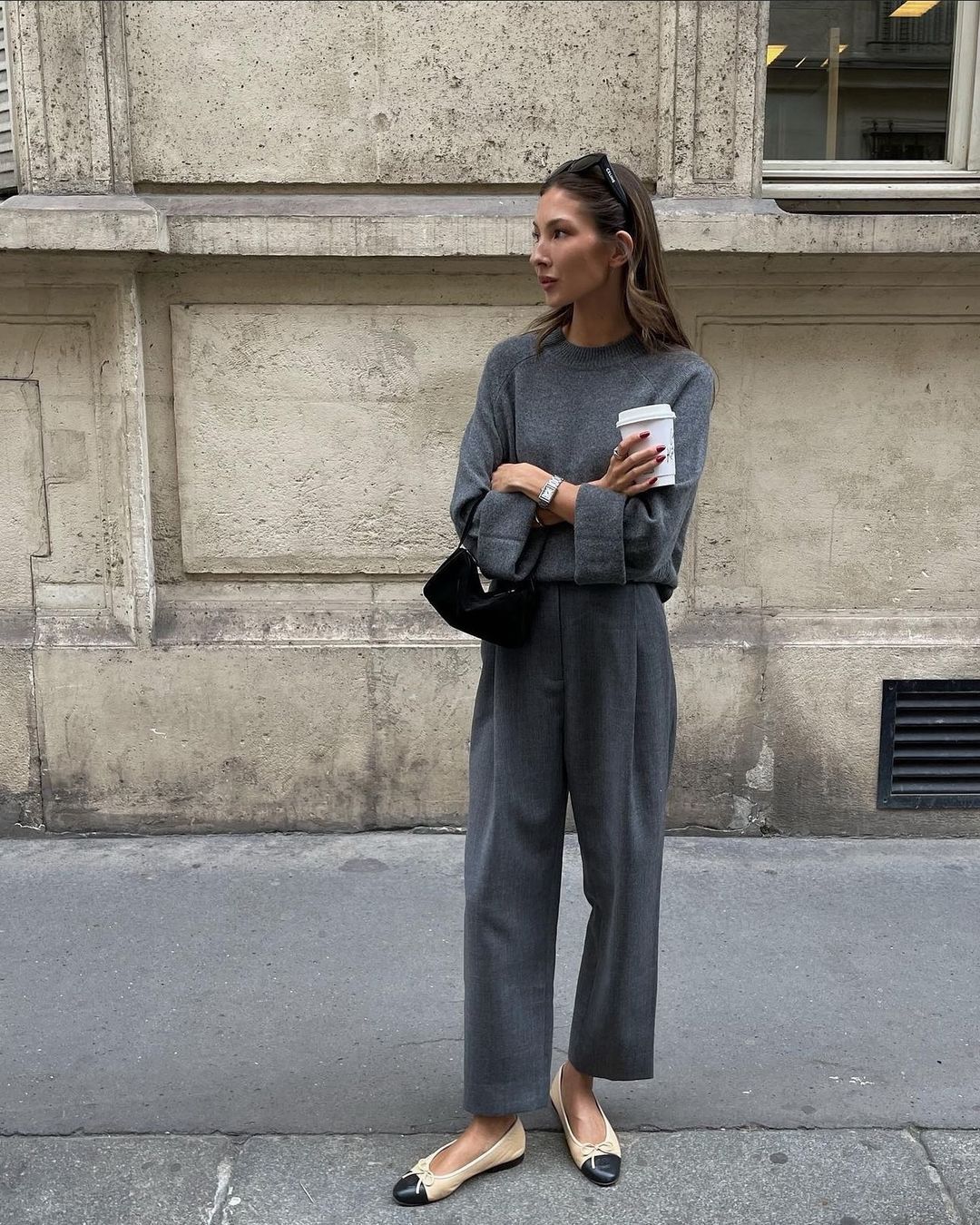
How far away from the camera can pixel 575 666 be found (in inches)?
99.2

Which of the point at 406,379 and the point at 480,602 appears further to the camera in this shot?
the point at 406,379

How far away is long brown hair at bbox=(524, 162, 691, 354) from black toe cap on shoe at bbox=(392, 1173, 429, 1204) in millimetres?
1732

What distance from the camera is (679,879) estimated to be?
13.6 ft

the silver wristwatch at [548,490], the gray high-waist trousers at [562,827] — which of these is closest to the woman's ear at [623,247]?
the silver wristwatch at [548,490]

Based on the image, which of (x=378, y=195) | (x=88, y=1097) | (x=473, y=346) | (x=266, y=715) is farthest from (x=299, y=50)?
(x=88, y=1097)

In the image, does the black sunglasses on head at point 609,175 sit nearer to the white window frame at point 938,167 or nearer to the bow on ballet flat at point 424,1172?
the bow on ballet flat at point 424,1172

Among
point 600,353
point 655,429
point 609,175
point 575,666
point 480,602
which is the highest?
point 609,175

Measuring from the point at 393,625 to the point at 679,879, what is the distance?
4.32 ft

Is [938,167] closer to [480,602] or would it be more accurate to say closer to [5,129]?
[480,602]

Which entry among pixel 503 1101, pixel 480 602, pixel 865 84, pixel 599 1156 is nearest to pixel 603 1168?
pixel 599 1156

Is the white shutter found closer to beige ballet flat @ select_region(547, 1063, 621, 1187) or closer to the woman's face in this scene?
the woman's face

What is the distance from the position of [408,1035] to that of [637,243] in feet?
6.49

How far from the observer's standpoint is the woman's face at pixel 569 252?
7.96 ft

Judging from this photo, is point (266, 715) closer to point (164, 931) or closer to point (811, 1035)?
point (164, 931)
